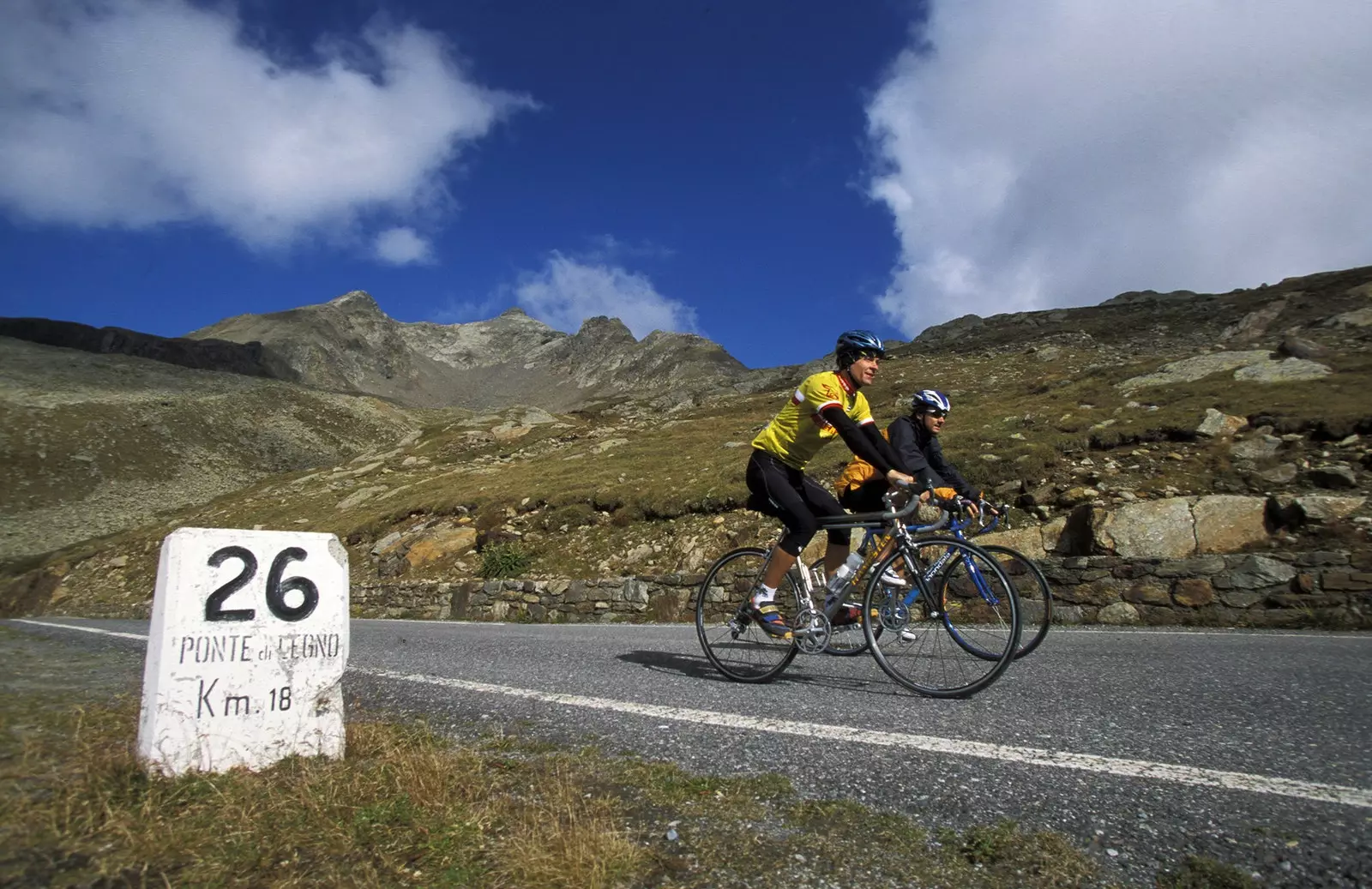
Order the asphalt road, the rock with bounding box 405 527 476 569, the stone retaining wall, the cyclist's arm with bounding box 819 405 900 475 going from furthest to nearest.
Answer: the rock with bounding box 405 527 476 569
the stone retaining wall
the cyclist's arm with bounding box 819 405 900 475
the asphalt road

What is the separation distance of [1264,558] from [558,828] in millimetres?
10894

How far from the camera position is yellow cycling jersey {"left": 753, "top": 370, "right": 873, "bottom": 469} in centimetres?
564

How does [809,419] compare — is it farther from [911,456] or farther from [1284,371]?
[1284,371]

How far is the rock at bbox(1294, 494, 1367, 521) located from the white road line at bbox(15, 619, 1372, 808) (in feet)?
32.1

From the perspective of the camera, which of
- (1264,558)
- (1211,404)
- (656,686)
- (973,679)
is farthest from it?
(1211,404)

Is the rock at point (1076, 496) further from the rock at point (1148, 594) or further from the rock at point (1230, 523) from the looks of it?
the rock at point (1148, 594)

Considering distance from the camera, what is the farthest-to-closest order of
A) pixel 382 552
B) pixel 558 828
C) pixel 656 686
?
1. pixel 382 552
2. pixel 656 686
3. pixel 558 828

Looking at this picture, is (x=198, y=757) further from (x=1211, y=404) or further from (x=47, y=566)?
(x=47, y=566)

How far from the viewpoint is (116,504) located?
2911 inches

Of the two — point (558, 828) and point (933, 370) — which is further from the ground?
point (933, 370)

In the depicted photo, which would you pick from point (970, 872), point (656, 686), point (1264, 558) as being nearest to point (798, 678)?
point (656, 686)

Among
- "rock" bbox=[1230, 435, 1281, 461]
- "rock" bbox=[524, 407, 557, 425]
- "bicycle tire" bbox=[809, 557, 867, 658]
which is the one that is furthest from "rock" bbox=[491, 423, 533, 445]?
"bicycle tire" bbox=[809, 557, 867, 658]

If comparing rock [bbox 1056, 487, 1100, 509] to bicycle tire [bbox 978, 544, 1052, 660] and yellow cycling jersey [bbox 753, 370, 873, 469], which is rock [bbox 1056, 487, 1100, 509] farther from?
yellow cycling jersey [bbox 753, 370, 873, 469]

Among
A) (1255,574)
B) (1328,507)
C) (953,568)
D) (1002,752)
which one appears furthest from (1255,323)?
(1002,752)
